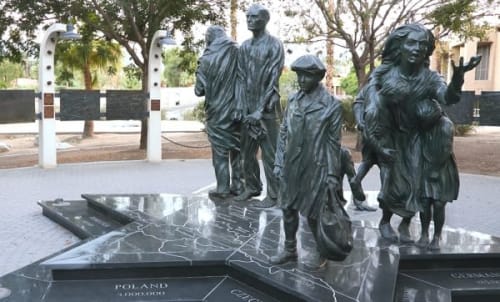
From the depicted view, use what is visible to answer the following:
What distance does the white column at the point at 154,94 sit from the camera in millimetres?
11281

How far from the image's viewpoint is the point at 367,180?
31.5 ft

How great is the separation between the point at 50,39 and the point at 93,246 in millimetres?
7062

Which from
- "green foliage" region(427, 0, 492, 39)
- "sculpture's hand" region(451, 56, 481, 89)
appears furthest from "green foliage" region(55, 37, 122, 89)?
"sculpture's hand" region(451, 56, 481, 89)

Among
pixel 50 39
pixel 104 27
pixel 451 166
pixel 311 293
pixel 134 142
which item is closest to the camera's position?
pixel 311 293

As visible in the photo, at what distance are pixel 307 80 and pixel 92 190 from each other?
5.76 metres

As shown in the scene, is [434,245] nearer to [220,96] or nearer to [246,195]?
[246,195]

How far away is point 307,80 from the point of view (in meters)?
3.62

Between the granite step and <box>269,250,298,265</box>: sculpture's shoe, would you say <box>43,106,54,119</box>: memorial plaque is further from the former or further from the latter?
<box>269,250,298,265</box>: sculpture's shoe

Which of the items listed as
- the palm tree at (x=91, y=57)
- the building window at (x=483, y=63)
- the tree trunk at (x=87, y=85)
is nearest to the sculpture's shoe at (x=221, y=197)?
the palm tree at (x=91, y=57)

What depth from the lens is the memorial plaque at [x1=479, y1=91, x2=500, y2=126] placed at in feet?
35.0

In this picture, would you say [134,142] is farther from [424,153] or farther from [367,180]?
[424,153]

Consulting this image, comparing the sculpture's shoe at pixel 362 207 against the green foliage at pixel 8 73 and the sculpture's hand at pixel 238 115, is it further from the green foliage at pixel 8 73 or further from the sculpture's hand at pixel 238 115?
the green foliage at pixel 8 73

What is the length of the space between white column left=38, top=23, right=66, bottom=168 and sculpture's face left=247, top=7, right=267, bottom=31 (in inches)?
227

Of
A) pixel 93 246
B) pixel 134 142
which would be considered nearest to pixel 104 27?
pixel 134 142
